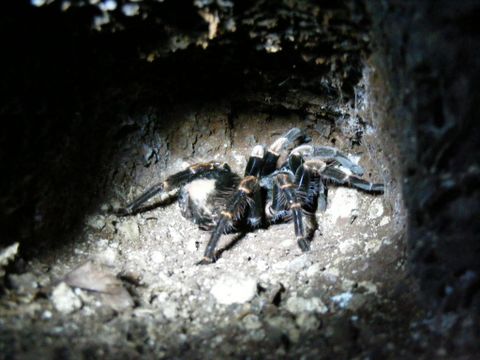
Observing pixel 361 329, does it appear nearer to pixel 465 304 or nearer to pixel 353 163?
pixel 465 304

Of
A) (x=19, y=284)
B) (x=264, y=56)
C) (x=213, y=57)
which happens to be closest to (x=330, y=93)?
(x=264, y=56)

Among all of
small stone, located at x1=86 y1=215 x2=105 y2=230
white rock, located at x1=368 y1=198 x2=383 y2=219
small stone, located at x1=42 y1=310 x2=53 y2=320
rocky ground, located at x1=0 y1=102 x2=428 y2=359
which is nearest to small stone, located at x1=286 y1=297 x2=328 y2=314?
rocky ground, located at x1=0 y1=102 x2=428 y2=359

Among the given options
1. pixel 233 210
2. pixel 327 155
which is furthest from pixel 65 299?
pixel 327 155

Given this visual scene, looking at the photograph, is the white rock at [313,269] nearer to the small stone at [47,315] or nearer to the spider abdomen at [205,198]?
the spider abdomen at [205,198]

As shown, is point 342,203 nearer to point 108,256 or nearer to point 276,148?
point 276,148

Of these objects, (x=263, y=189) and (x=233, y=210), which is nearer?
(x=233, y=210)

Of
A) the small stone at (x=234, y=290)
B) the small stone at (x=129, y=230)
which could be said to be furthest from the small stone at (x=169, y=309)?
the small stone at (x=129, y=230)

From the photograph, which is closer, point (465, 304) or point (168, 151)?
point (465, 304)

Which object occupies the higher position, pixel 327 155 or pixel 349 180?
pixel 327 155
